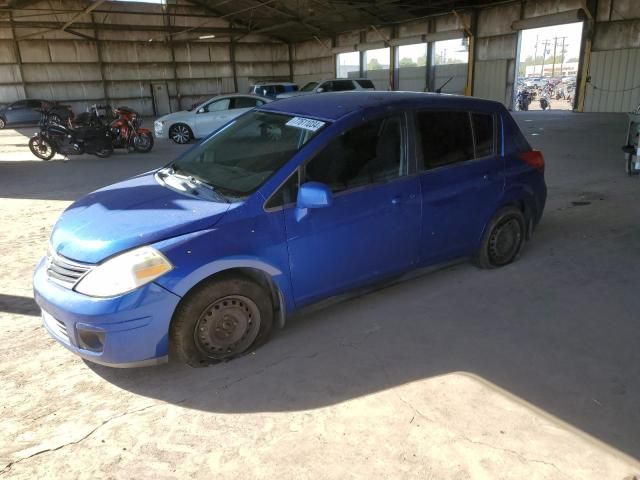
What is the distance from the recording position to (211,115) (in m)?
14.9

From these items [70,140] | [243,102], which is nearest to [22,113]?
[70,140]

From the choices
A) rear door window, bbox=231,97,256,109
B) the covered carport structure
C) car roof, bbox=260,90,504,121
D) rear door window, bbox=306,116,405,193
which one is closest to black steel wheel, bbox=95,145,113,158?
rear door window, bbox=231,97,256,109

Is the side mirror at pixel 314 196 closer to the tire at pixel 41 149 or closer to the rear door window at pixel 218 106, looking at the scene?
the tire at pixel 41 149

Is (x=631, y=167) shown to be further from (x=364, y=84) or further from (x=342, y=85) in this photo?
(x=364, y=84)

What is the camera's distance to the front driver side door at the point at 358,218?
309cm

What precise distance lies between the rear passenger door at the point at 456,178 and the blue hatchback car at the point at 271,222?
0.01 metres

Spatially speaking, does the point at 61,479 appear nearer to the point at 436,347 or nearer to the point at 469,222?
the point at 436,347

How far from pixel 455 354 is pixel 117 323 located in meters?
2.07

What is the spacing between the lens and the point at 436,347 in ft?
10.3

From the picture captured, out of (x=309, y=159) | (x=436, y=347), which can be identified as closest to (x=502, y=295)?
(x=436, y=347)

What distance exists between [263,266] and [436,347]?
4.20ft

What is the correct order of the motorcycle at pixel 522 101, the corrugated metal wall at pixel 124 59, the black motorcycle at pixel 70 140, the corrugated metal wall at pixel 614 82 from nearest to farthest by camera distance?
the black motorcycle at pixel 70 140, the corrugated metal wall at pixel 614 82, the motorcycle at pixel 522 101, the corrugated metal wall at pixel 124 59

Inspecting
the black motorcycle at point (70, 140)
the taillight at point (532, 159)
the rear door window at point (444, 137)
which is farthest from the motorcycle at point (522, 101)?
the rear door window at point (444, 137)

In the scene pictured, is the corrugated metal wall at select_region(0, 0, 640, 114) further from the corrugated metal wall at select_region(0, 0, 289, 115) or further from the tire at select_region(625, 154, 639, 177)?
the tire at select_region(625, 154, 639, 177)
